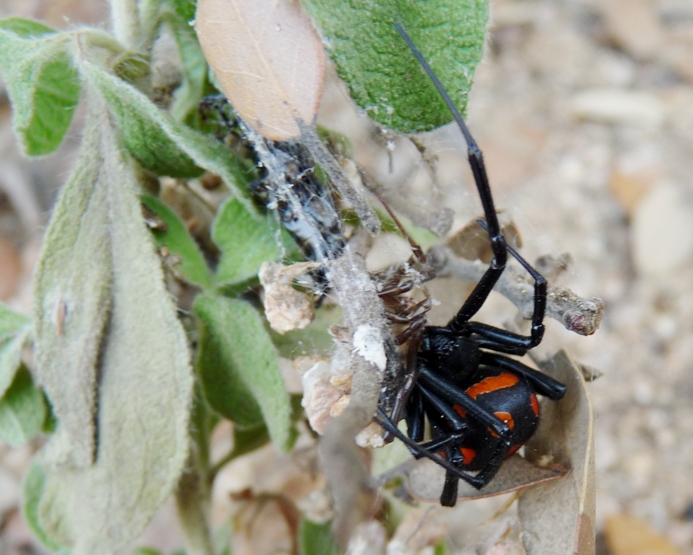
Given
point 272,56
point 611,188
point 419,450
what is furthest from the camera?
point 611,188

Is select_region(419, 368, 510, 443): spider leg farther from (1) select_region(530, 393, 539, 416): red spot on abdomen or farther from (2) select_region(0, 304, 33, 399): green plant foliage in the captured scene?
(2) select_region(0, 304, 33, 399): green plant foliage

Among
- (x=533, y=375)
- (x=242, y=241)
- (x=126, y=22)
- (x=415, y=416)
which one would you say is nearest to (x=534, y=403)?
(x=533, y=375)

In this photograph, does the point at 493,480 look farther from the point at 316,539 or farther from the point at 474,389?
the point at 316,539

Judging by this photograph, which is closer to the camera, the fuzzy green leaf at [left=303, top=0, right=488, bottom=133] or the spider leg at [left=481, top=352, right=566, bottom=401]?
the fuzzy green leaf at [left=303, top=0, right=488, bottom=133]

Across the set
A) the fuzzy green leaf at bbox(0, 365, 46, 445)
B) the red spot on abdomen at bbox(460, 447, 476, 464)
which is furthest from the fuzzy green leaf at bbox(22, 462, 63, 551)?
the red spot on abdomen at bbox(460, 447, 476, 464)

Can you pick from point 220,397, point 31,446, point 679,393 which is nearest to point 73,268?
point 220,397

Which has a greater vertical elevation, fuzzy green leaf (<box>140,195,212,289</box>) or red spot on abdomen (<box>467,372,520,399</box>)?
fuzzy green leaf (<box>140,195,212,289</box>)

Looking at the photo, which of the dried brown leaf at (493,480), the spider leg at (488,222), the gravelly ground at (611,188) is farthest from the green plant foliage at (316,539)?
the gravelly ground at (611,188)
